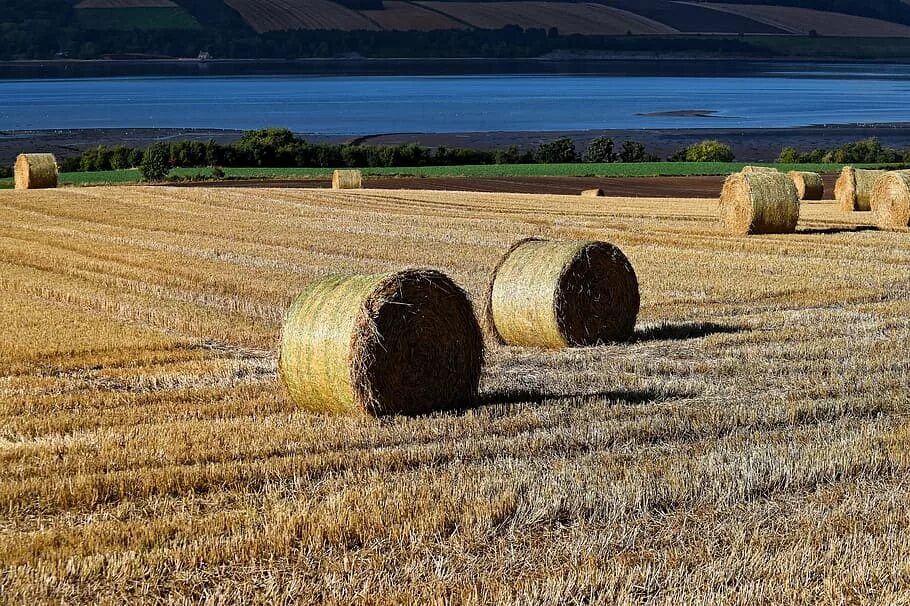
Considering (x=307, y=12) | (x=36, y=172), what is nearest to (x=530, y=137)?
(x=36, y=172)

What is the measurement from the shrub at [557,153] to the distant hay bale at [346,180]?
2859cm

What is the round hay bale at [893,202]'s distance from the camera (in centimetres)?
2667

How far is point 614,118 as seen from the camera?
428 ft

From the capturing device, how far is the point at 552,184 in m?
50.8

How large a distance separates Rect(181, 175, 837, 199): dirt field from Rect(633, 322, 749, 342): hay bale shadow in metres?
29.8

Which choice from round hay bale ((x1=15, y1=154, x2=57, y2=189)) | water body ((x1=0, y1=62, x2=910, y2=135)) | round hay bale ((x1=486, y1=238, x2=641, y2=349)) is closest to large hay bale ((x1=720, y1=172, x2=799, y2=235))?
round hay bale ((x1=486, y1=238, x2=641, y2=349))

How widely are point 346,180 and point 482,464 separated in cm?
3468

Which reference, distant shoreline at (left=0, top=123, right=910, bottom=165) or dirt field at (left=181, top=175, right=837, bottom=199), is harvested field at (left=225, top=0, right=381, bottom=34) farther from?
dirt field at (left=181, top=175, right=837, bottom=199)

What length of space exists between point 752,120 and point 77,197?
99275 mm

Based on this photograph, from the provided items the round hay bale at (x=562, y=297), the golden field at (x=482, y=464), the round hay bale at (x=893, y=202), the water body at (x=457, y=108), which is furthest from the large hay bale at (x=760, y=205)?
the water body at (x=457, y=108)

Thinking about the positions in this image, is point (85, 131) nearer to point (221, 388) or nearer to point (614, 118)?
point (614, 118)

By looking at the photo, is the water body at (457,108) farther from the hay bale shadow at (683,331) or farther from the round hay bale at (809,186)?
the hay bale shadow at (683,331)

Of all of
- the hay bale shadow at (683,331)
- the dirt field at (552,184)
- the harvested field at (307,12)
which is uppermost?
the harvested field at (307,12)

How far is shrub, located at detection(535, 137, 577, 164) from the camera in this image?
71.2 metres
